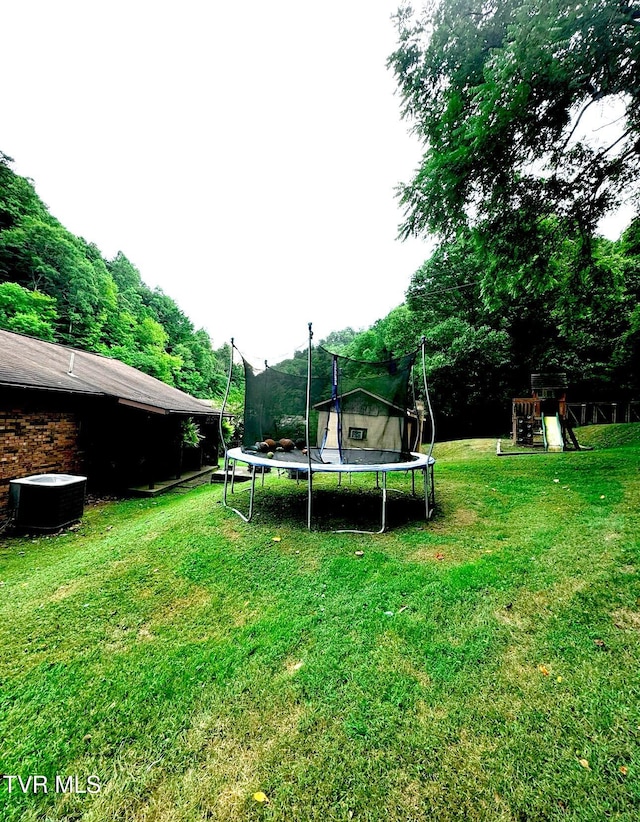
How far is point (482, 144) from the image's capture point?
4.36 meters

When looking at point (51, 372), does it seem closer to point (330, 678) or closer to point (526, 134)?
point (330, 678)

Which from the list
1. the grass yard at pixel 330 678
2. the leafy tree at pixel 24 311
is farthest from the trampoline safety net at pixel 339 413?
the leafy tree at pixel 24 311

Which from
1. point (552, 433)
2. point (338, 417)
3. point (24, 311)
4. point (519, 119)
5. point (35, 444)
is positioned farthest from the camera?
point (24, 311)

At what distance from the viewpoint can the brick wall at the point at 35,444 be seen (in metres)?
5.33

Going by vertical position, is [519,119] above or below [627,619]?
above

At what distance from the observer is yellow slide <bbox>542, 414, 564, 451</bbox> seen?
31.1ft

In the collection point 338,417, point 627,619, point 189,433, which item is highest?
point 338,417

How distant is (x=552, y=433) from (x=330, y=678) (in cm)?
1071

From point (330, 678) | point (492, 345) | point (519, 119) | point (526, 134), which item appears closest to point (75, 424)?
point (330, 678)

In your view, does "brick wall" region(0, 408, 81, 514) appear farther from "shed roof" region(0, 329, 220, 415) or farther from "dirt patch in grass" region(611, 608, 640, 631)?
"dirt patch in grass" region(611, 608, 640, 631)

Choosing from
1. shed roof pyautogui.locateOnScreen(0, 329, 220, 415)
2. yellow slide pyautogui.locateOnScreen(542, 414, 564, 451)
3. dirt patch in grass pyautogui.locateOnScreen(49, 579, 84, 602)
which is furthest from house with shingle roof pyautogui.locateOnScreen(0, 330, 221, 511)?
yellow slide pyautogui.locateOnScreen(542, 414, 564, 451)

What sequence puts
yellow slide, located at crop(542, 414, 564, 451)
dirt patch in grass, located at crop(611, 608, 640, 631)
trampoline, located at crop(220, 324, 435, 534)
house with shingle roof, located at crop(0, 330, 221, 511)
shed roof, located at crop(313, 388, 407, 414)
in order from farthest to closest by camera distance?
yellow slide, located at crop(542, 414, 564, 451) < house with shingle roof, located at crop(0, 330, 221, 511) < shed roof, located at crop(313, 388, 407, 414) < trampoline, located at crop(220, 324, 435, 534) < dirt patch in grass, located at crop(611, 608, 640, 631)

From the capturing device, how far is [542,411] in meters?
10.9

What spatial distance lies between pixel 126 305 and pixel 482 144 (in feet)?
92.7
